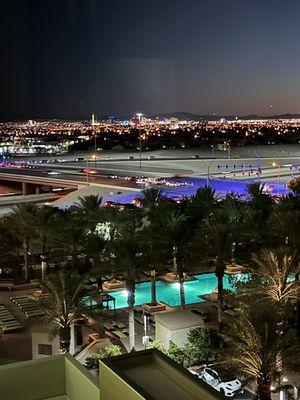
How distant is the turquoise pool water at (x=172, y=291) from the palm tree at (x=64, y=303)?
8.25 m

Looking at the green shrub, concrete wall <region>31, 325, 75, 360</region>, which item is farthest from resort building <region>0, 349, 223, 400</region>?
concrete wall <region>31, 325, 75, 360</region>

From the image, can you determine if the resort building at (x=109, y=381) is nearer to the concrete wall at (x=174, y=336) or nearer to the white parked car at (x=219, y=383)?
the white parked car at (x=219, y=383)

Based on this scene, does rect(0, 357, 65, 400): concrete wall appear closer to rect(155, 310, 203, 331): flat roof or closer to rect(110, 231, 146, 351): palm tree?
rect(155, 310, 203, 331): flat roof

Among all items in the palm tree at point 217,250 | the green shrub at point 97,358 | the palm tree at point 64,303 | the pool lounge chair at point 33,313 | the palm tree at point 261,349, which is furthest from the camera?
the pool lounge chair at point 33,313

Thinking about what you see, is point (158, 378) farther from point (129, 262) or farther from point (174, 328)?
point (129, 262)

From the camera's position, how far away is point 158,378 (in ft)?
21.1

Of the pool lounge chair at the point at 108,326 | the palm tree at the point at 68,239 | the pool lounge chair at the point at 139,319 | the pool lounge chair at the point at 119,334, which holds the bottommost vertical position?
the pool lounge chair at the point at 139,319

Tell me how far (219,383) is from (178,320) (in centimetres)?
361

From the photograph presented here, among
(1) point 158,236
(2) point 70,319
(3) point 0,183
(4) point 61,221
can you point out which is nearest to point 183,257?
(1) point 158,236

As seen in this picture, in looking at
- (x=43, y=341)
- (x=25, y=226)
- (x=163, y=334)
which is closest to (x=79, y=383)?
(x=43, y=341)

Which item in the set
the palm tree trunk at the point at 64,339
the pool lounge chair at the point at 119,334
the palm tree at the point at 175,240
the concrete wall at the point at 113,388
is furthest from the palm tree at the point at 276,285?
the concrete wall at the point at 113,388

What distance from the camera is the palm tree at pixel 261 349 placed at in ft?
36.8

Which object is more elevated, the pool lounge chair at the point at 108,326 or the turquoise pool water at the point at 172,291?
the pool lounge chair at the point at 108,326

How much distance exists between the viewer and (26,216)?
26.3 m
